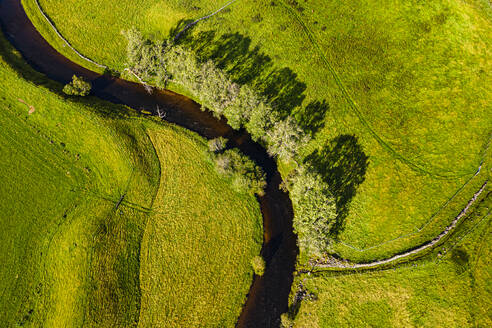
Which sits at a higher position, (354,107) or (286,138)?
(354,107)

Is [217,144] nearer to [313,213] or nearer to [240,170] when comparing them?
[240,170]

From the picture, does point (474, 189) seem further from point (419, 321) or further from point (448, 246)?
point (419, 321)

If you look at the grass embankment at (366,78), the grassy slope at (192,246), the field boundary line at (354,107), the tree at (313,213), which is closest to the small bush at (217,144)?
the grassy slope at (192,246)

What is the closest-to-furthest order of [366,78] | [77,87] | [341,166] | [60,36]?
[341,166] < [77,87] < [366,78] < [60,36]

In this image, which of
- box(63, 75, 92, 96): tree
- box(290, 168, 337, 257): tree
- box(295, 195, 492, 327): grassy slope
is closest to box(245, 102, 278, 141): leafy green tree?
box(290, 168, 337, 257): tree

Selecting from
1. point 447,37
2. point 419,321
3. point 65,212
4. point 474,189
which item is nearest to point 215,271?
point 65,212

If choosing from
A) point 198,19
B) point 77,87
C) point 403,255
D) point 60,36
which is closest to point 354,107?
point 403,255

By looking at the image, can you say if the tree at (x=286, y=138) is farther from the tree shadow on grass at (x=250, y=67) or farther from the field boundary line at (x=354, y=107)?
the field boundary line at (x=354, y=107)
